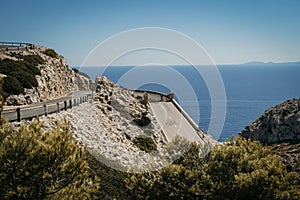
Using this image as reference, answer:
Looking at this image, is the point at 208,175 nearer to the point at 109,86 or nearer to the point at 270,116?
the point at 109,86

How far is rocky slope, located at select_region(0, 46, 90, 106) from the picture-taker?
27.5m

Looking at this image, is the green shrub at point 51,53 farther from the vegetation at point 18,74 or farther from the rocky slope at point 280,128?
the rocky slope at point 280,128

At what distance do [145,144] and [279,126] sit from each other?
4358 centimetres

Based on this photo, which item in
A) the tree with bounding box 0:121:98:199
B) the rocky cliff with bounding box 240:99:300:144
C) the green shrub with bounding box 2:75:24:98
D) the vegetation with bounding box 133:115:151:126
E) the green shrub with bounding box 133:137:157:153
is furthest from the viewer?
the rocky cliff with bounding box 240:99:300:144

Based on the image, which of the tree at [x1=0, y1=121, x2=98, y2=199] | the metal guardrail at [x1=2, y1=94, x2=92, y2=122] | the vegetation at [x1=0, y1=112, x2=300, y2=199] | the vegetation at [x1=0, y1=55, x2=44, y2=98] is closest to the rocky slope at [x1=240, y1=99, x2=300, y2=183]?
the vegetation at [x1=0, y1=55, x2=44, y2=98]

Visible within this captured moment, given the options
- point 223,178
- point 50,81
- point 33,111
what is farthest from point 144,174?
point 50,81

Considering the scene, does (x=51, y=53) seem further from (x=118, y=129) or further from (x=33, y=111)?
(x=33, y=111)

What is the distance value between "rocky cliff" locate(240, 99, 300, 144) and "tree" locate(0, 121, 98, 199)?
53.6 metres

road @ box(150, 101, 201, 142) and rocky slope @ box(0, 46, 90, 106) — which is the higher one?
rocky slope @ box(0, 46, 90, 106)

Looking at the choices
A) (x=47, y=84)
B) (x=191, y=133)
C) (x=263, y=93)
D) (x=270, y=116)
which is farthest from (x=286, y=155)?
(x=263, y=93)

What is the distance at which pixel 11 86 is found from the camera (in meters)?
25.8

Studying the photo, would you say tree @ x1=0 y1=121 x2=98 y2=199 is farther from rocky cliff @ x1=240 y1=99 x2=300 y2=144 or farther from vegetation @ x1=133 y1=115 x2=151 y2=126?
rocky cliff @ x1=240 y1=99 x2=300 y2=144

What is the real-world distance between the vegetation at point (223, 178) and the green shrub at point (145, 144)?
11.0 metres

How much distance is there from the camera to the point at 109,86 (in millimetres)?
33625
